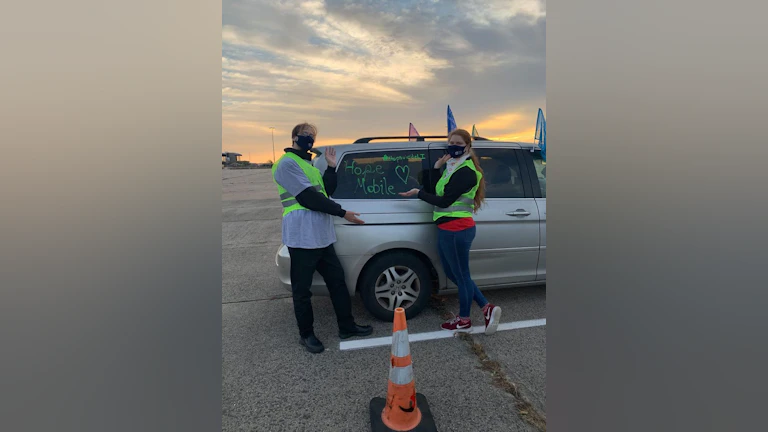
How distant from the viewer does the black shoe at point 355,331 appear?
3.48 metres

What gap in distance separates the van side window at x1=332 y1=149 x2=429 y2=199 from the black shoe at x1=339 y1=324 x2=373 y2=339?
1.19m

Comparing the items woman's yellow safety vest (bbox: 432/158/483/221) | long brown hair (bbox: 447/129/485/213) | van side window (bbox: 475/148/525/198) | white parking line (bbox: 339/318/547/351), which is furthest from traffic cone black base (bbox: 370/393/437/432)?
van side window (bbox: 475/148/525/198)

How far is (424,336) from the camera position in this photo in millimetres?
3486

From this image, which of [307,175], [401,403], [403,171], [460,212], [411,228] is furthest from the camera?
[403,171]

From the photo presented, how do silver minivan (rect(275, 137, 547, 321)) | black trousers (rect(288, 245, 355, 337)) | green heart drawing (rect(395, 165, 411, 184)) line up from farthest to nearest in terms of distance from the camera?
1. green heart drawing (rect(395, 165, 411, 184))
2. silver minivan (rect(275, 137, 547, 321))
3. black trousers (rect(288, 245, 355, 337))

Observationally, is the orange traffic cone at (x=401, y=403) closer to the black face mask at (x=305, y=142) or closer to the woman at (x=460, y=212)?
the woman at (x=460, y=212)

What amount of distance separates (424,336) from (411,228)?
3.22 ft

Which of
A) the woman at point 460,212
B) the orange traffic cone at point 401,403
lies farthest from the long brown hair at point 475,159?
the orange traffic cone at point 401,403

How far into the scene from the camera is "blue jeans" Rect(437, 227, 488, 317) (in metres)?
3.38

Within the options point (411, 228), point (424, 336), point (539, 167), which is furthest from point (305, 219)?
point (539, 167)

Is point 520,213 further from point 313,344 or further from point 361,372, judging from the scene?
point 313,344

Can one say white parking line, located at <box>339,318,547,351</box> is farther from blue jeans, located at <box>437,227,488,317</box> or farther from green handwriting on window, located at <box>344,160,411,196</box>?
green handwriting on window, located at <box>344,160,411,196</box>
